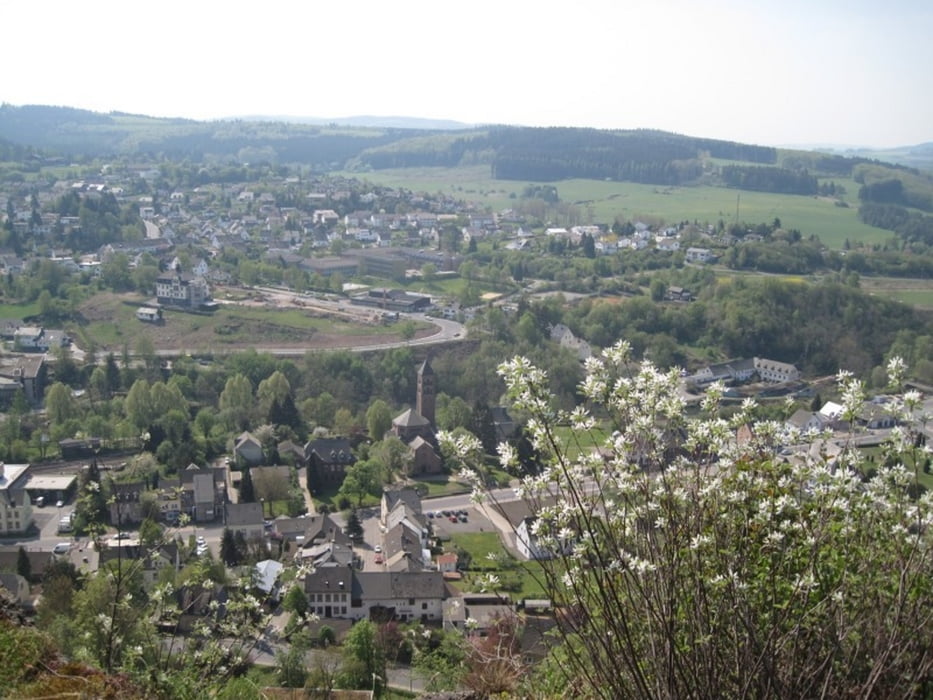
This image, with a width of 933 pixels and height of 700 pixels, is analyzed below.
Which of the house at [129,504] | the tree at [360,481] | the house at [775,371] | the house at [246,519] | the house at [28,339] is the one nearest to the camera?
the house at [246,519]

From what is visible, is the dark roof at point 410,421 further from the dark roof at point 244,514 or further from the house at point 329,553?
the house at point 329,553

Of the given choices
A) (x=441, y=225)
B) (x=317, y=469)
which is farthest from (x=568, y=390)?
(x=441, y=225)

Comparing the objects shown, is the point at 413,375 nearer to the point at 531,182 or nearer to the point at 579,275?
the point at 579,275

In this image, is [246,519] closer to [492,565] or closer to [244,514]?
[244,514]

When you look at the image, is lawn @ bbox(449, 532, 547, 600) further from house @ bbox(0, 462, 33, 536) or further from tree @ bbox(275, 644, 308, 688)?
house @ bbox(0, 462, 33, 536)

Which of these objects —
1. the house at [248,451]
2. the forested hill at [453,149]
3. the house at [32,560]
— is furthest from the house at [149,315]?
the forested hill at [453,149]

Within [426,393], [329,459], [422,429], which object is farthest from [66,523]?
[426,393]
